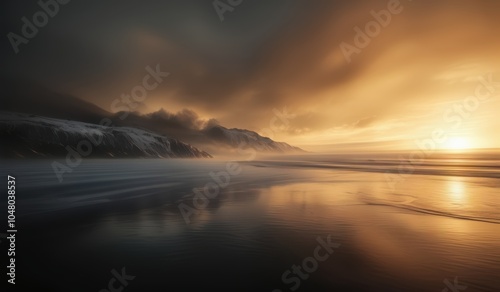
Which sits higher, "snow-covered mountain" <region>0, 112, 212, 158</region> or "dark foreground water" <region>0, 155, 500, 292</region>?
"snow-covered mountain" <region>0, 112, 212, 158</region>

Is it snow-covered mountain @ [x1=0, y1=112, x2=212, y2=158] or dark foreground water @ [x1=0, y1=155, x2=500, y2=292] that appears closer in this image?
dark foreground water @ [x1=0, y1=155, x2=500, y2=292]

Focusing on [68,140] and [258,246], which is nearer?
[258,246]

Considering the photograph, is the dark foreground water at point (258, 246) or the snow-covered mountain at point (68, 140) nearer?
the dark foreground water at point (258, 246)

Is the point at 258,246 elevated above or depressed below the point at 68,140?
below

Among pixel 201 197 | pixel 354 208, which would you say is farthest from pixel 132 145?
pixel 354 208

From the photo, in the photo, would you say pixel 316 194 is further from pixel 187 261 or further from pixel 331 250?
pixel 187 261

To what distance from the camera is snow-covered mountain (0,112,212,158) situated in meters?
110

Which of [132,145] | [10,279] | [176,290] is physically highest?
[132,145]

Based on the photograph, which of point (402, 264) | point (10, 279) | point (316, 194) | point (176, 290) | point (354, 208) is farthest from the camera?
point (316, 194)

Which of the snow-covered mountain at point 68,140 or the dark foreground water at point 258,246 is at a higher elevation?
the snow-covered mountain at point 68,140

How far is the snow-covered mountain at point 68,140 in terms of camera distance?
110287 mm

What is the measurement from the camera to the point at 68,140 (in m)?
128

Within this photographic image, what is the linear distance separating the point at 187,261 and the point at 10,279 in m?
5.42

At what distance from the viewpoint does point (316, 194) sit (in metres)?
25.5
